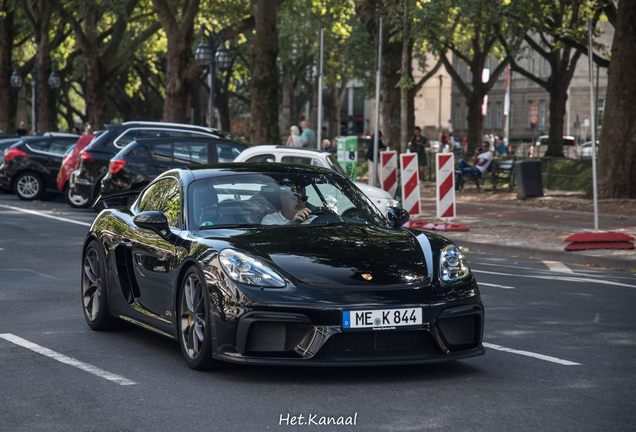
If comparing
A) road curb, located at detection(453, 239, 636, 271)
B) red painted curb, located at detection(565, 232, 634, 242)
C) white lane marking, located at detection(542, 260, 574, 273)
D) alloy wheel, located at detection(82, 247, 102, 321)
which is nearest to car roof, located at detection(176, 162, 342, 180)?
alloy wheel, located at detection(82, 247, 102, 321)

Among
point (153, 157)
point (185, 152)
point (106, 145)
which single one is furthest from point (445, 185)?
point (106, 145)

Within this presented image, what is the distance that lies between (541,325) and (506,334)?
0.60 meters

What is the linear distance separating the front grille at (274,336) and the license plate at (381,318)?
0.25 m

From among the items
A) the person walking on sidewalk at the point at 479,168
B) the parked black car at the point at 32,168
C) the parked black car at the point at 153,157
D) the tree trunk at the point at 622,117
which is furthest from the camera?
the person walking on sidewalk at the point at 479,168

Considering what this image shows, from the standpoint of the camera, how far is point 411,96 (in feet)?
102

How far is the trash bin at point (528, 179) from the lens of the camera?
24125mm

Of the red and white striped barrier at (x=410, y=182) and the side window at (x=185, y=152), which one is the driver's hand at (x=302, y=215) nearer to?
the red and white striped barrier at (x=410, y=182)

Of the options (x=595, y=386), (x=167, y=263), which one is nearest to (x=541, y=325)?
(x=595, y=386)

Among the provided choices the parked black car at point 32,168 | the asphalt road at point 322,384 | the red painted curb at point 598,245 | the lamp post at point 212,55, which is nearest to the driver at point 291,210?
the asphalt road at point 322,384

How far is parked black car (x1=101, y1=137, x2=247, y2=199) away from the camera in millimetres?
17672

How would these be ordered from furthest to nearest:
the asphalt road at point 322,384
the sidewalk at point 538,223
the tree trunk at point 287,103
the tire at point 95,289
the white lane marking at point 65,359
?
the tree trunk at point 287,103, the sidewalk at point 538,223, the tire at point 95,289, the white lane marking at point 65,359, the asphalt road at point 322,384

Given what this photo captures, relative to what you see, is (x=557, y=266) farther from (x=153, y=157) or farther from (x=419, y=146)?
(x=419, y=146)

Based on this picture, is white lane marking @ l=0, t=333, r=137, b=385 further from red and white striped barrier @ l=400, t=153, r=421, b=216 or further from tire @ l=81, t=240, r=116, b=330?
red and white striped barrier @ l=400, t=153, r=421, b=216

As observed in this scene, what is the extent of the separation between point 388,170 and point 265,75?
7.10 meters
